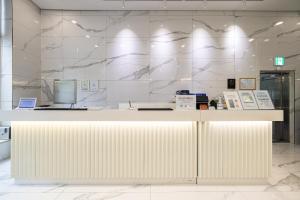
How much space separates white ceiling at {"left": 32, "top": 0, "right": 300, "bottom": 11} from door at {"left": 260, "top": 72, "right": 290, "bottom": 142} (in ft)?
6.55

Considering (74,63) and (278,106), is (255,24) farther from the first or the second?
(74,63)

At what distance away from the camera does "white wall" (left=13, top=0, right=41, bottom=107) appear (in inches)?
238

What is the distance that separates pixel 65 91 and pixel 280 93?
6.78m

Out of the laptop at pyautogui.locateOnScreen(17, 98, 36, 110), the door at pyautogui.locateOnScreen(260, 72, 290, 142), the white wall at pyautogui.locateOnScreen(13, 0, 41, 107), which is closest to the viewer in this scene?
the laptop at pyautogui.locateOnScreen(17, 98, 36, 110)

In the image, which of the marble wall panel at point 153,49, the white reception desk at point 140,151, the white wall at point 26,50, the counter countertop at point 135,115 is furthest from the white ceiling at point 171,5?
the white reception desk at point 140,151

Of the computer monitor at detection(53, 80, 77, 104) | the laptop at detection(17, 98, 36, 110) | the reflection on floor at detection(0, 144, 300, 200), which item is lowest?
the reflection on floor at detection(0, 144, 300, 200)

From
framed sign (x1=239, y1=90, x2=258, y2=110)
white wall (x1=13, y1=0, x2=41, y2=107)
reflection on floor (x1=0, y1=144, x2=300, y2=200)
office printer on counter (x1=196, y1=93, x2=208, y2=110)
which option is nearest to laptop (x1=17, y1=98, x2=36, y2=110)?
reflection on floor (x1=0, y1=144, x2=300, y2=200)

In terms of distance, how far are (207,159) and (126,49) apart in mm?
4511

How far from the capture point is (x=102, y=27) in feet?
24.3

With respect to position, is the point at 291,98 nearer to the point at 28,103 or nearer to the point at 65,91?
the point at 65,91

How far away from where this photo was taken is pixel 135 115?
3875 millimetres

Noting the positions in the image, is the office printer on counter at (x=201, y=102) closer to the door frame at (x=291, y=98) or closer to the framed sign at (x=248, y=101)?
the framed sign at (x=248, y=101)

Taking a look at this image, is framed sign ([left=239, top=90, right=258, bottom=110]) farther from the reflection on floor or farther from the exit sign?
the exit sign

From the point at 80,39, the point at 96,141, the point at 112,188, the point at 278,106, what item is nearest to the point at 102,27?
the point at 80,39
